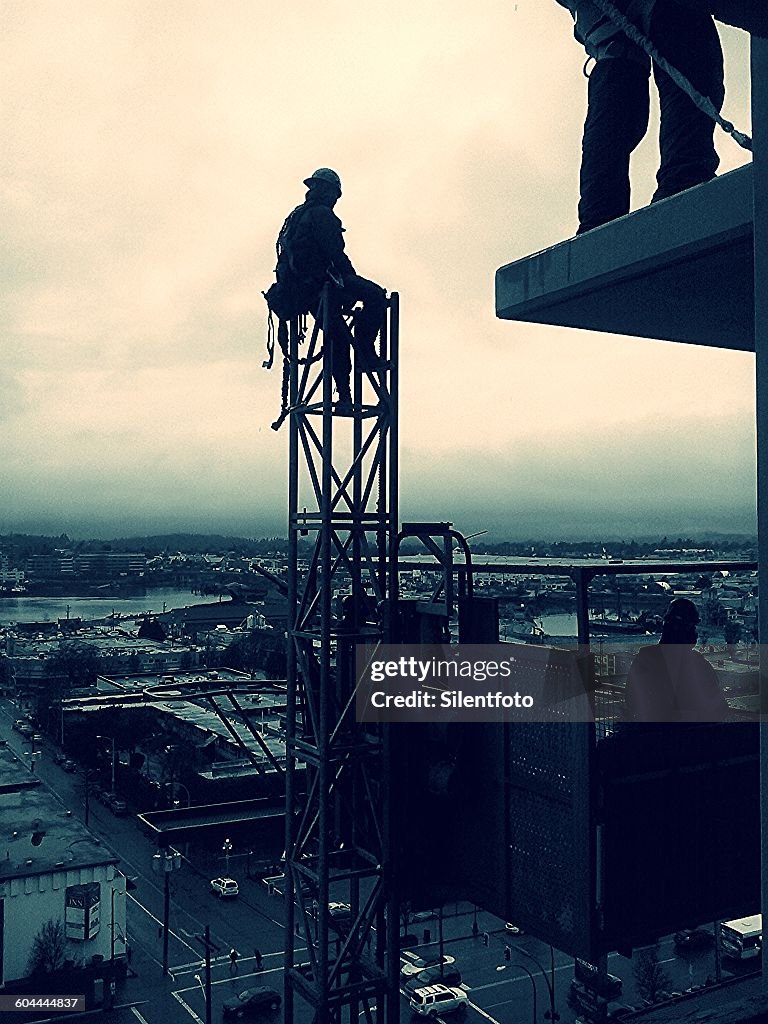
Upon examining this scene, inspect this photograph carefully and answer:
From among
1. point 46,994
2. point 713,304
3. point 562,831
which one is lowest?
point 46,994

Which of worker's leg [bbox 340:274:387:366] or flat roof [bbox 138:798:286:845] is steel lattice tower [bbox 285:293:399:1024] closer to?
worker's leg [bbox 340:274:387:366]

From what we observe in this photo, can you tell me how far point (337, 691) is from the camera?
704cm

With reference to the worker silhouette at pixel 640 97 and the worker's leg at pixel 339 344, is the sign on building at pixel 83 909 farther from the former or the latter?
the worker silhouette at pixel 640 97

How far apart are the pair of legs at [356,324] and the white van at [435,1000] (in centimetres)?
1638

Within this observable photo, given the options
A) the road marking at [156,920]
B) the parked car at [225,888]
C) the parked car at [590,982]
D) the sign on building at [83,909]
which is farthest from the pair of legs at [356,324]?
the parked car at [225,888]

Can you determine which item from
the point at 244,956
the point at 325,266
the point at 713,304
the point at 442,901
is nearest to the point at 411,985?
the point at 244,956

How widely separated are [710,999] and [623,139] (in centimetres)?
226

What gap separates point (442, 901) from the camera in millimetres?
6285

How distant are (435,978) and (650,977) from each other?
15.4 ft

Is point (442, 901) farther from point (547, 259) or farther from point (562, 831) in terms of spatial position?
point (547, 259)

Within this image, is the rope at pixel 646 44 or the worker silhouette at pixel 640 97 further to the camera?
the worker silhouette at pixel 640 97

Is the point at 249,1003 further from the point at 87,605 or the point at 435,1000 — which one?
the point at 87,605

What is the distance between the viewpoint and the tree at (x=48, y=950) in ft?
71.4

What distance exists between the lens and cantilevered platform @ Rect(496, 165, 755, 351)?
2.07 m
